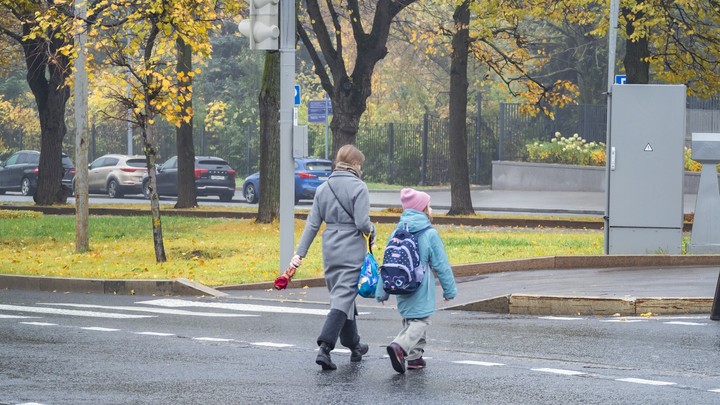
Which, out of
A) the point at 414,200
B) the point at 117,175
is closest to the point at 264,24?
the point at 414,200

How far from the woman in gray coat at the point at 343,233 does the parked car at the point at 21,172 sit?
1567 inches

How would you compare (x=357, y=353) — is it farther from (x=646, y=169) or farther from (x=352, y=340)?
(x=646, y=169)

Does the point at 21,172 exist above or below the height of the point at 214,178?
below

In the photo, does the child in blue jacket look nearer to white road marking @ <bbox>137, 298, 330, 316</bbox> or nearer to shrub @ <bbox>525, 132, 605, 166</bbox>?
white road marking @ <bbox>137, 298, 330, 316</bbox>

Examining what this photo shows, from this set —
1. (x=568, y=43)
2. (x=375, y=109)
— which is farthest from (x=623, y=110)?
(x=375, y=109)

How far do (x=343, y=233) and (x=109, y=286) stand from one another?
750cm

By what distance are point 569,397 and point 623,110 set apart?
10.4 m

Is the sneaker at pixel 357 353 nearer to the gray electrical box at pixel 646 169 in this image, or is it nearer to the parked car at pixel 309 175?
the gray electrical box at pixel 646 169

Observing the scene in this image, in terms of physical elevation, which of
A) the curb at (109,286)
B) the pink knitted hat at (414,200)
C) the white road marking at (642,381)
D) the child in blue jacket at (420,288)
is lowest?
the curb at (109,286)

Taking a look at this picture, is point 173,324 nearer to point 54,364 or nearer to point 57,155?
point 54,364

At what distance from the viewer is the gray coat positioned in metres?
9.93

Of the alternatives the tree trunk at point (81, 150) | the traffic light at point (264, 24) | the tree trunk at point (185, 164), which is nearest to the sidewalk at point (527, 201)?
the tree trunk at point (185, 164)

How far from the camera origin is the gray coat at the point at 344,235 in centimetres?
993

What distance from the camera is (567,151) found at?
43.4 meters
